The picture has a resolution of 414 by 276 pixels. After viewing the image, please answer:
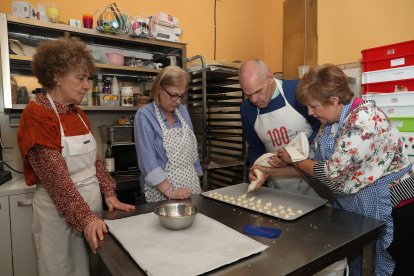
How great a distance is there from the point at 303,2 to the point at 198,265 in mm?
2795

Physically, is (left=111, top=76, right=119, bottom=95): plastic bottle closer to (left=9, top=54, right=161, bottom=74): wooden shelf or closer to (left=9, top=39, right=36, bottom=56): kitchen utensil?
(left=9, top=54, right=161, bottom=74): wooden shelf

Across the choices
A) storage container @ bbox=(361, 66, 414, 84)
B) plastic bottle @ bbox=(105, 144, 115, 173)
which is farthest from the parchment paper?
storage container @ bbox=(361, 66, 414, 84)

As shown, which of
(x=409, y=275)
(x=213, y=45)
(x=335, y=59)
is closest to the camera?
(x=409, y=275)

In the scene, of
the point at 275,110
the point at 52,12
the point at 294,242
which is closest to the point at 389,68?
the point at 275,110

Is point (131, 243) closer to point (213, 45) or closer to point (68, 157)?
point (68, 157)

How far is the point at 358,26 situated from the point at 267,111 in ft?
4.88

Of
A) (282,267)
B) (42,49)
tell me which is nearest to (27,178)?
(42,49)

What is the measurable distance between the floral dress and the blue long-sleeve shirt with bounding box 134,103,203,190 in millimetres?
749

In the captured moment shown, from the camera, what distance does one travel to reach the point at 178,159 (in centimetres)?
156

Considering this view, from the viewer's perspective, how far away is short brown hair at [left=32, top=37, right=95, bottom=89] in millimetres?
1162

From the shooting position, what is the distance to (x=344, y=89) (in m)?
1.21

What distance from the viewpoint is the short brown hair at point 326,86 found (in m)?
1.20

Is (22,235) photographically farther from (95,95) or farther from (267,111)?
(267,111)

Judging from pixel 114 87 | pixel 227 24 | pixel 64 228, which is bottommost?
pixel 64 228
